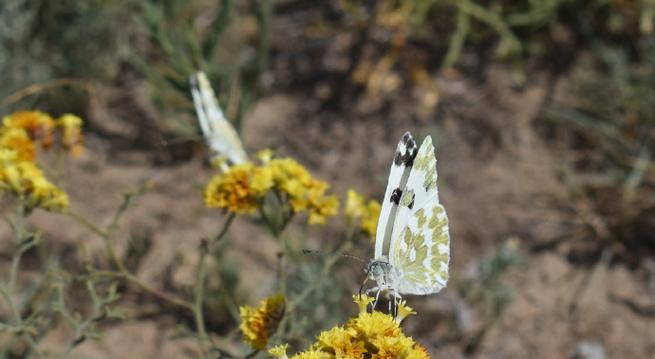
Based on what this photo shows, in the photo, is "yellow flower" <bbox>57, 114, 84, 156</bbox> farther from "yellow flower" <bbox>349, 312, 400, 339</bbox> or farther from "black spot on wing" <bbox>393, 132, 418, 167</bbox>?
"yellow flower" <bbox>349, 312, 400, 339</bbox>

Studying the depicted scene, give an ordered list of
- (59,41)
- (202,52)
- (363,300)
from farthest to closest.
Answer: (59,41), (202,52), (363,300)

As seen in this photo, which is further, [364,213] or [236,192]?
[364,213]

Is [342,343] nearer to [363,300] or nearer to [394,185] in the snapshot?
[363,300]

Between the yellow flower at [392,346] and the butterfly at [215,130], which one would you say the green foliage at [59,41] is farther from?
the yellow flower at [392,346]

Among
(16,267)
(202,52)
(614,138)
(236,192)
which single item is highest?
(614,138)

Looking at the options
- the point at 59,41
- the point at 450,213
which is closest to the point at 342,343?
the point at 450,213

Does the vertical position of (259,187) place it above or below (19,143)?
below

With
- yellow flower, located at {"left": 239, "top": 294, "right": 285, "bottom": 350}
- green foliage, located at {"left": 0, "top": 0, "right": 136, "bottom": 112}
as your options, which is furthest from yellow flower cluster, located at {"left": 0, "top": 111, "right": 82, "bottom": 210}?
green foliage, located at {"left": 0, "top": 0, "right": 136, "bottom": 112}
